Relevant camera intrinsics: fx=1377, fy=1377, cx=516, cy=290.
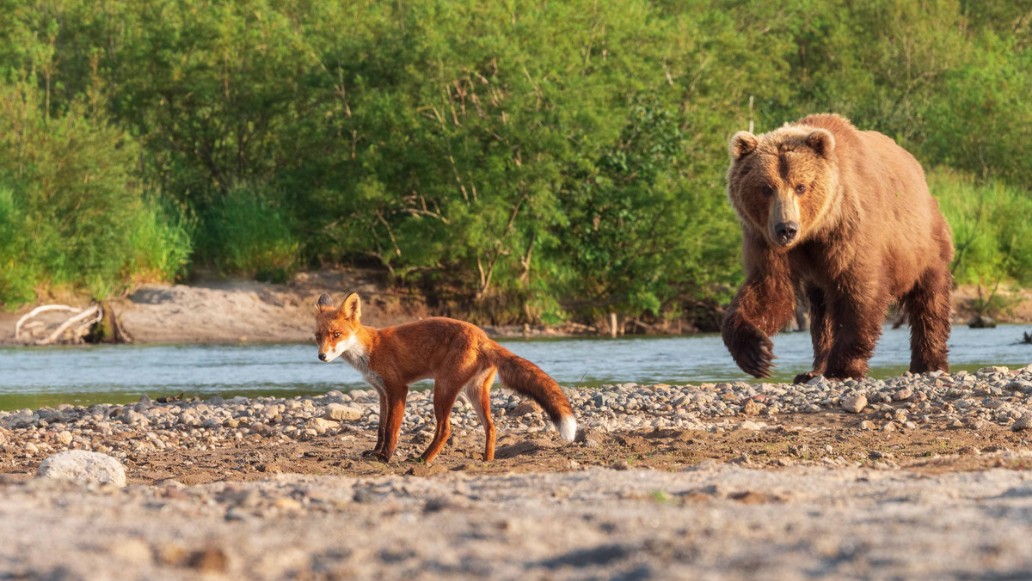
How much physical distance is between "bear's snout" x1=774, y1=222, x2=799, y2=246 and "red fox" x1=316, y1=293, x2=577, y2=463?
2677mm

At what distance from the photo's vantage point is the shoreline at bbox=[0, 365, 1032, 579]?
12.6 feet

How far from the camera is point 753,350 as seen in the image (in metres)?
10.4

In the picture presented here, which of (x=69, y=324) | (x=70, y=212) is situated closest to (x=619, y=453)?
(x=69, y=324)

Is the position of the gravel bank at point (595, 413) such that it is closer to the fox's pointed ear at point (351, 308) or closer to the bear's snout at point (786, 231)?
the bear's snout at point (786, 231)

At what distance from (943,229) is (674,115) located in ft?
65.5

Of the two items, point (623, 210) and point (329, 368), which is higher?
point (623, 210)

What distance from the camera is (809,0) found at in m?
49.8

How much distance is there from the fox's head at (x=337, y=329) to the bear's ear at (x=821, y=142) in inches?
157

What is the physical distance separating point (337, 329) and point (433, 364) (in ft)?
2.12

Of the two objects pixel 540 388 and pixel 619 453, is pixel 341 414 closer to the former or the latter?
pixel 619 453

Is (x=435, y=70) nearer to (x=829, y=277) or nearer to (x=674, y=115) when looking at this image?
(x=674, y=115)

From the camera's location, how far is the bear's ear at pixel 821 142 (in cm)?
1057

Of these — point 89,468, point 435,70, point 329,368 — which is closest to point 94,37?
point 435,70

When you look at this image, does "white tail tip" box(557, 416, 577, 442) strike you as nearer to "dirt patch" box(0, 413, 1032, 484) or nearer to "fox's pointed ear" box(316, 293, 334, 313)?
"dirt patch" box(0, 413, 1032, 484)
